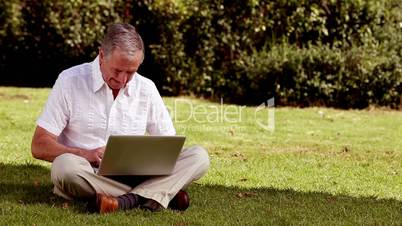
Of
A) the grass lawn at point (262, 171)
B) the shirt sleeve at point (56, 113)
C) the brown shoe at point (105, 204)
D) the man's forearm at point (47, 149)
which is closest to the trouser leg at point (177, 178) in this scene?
the grass lawn at point (262, 171)

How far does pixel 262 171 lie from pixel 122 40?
8.81ft

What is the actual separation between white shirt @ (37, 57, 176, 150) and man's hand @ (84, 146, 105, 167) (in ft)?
0.40

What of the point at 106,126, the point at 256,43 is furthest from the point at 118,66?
the point at 256,43

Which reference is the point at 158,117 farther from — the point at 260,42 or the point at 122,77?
the point at 260,42

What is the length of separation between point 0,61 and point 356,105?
19.8 ft

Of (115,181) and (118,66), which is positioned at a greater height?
(118,66)

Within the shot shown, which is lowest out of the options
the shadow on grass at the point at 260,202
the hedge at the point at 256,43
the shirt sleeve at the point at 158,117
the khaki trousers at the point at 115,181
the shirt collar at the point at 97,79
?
the shadow on grass at the point at 260,202

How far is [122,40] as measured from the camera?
214 inches

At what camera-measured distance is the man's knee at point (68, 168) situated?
18.0ft

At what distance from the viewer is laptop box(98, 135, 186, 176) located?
5332 mm

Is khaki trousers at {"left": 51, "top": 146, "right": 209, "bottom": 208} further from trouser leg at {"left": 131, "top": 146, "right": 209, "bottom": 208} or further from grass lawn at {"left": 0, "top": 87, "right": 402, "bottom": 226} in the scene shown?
grass lawn at {"left": 0, "top": 87, "right": 402, "bottom": 226}

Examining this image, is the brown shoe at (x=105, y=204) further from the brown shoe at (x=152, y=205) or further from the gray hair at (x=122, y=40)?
the gray hair at (x=122, y=40)

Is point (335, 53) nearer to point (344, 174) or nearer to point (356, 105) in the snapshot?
point (356, 105)

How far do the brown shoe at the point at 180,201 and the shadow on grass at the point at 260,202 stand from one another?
0.22ft
